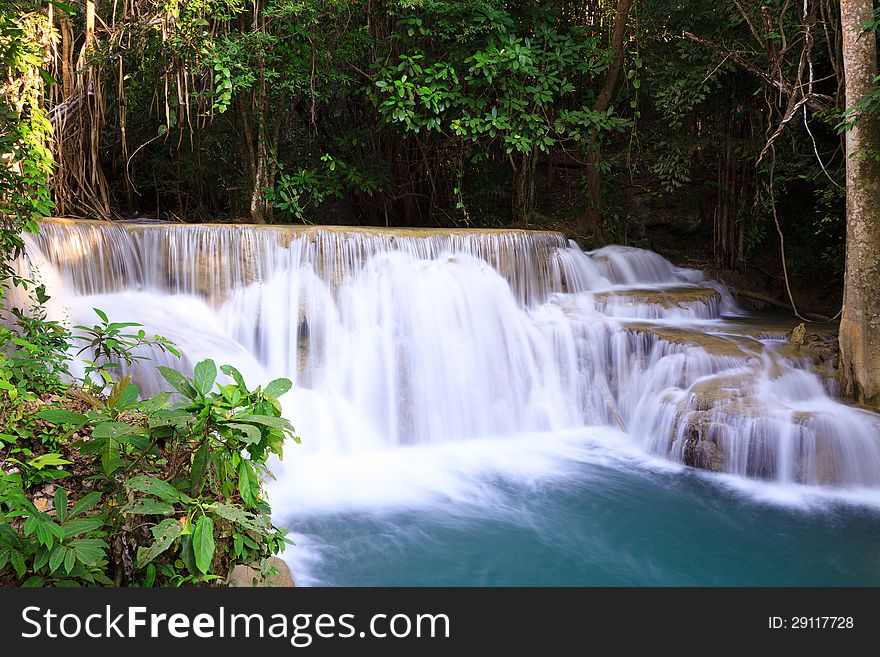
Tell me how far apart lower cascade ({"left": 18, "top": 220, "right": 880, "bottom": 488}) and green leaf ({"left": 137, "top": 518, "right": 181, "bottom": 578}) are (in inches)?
114

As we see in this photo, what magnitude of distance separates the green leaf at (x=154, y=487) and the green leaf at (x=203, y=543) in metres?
0.16

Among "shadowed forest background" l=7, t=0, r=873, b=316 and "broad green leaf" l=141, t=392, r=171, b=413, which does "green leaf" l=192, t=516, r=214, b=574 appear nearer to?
"broad green leaf" l=141, t=392, r=171, b=413

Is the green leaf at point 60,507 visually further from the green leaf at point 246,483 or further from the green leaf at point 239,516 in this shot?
the green leaf at point 246,483

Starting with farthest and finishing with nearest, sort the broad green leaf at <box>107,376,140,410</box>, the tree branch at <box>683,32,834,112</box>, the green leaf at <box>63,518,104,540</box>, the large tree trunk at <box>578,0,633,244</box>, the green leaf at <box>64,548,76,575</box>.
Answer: the large tree trunk at <box>578,0,633,244</box>
the tree branch at <box>683,32,834,112</box>
the broad green leaf at <box>107,376,140,410</box>
the green leaf at <box>63,518,104,540</box>
the green leaf at <box>64,548,76,575</box>

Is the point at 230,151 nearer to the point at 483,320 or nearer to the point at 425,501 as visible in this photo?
the point at 483,320

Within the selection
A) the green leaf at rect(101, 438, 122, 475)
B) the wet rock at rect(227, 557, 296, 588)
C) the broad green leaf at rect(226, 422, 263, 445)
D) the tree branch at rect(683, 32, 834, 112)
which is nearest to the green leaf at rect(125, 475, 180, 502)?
the green leaf at rect(101, 438, 122, 475)

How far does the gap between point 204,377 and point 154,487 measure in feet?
1.57

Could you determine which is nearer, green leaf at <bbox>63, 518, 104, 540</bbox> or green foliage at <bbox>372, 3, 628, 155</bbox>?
green leaf at <bbox>63, 518, 104, 540</bbox>

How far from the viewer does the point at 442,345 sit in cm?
724

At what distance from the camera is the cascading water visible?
19.0 feet

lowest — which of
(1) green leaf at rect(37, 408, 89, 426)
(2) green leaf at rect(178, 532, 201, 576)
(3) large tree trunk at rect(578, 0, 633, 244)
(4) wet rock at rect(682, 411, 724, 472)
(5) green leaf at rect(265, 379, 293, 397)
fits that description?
(4) wet rock at rect(682, 411, 724, 472)

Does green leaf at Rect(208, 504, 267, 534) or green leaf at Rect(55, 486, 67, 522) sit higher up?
green leaf at Rect(55, 486, 67, 522)

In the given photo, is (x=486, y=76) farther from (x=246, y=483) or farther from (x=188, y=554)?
(x=188, y=554)

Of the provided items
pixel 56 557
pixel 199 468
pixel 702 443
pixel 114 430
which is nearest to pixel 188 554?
pixel 199 468
